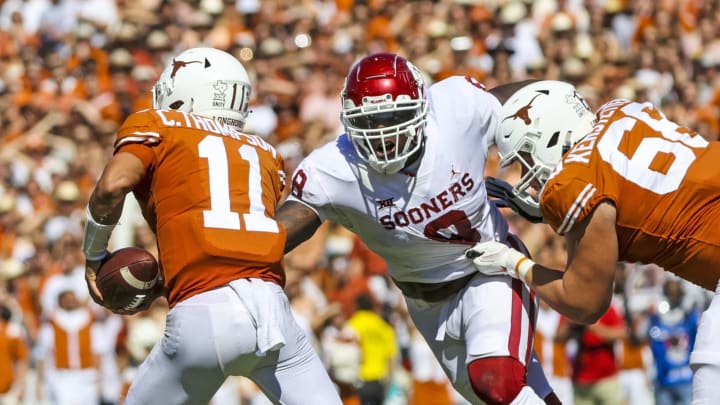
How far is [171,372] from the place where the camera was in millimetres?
4719

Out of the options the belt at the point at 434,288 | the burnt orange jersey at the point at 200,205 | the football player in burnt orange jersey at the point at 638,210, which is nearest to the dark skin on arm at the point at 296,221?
the burnt orange jersey at the point at 200,205

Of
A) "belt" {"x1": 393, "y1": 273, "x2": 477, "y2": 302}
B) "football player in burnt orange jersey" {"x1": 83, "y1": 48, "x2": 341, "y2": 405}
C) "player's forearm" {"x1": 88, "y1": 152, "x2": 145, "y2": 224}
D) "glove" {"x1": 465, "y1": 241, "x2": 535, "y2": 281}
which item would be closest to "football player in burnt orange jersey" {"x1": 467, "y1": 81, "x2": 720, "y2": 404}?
"glove" {"x1": 465, "y1": 241, "x2": 535, "y2": 281}

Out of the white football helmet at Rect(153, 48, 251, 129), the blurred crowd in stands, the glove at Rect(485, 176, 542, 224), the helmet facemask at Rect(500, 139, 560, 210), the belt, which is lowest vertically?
the blurred crowd in stands

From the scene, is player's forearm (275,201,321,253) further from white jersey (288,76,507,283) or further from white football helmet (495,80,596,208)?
white football helmet (495,80,596,208)

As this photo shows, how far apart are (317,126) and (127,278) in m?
7.48

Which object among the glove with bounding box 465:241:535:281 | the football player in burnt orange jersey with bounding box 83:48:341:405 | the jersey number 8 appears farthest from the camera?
the glove with bounding box 465:241:535:281

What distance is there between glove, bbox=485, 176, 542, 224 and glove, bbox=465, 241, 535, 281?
0.57 feet

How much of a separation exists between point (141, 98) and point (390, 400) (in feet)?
15.3

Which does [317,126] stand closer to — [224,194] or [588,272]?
[224,194]

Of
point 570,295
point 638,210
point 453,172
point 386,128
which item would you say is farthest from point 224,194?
point 638,210

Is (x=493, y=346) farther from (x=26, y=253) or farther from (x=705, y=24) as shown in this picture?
(x=705, y=24)

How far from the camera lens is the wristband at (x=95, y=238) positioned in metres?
4.93

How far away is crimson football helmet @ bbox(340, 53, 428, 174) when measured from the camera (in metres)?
5.27

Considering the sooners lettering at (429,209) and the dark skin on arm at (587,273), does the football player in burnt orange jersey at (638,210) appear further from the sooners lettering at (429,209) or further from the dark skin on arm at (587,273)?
the sooners lettering at (429,209)
